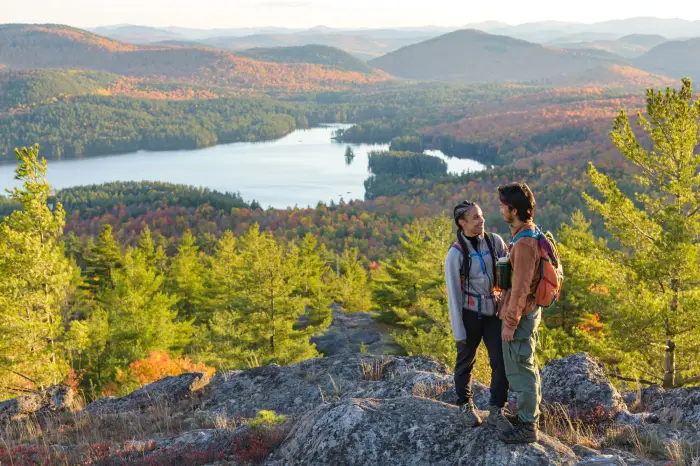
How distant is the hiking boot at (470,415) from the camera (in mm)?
5426

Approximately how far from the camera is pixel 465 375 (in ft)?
19.2

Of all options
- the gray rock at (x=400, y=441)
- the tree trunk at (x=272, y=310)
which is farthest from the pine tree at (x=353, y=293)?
the gray rock at (x=400, y=441)

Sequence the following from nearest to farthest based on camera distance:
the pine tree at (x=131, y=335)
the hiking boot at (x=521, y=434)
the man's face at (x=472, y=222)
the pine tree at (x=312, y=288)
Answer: the hiking boot at (x=521, y=434), the man's face at (x=472, y=222), the pine tree at (x=131, y=335), the pine tree at (x=312, y=288)

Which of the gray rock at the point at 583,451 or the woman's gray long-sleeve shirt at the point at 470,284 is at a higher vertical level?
the woman's gray long-sleeve shirt at the point at 470,284

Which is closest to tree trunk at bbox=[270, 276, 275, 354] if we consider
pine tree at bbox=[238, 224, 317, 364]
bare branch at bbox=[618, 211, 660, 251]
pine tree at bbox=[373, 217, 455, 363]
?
pine tree at bbox=[238, 224, 317, 364]

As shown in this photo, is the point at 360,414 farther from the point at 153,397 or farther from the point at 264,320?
the point at 264,320

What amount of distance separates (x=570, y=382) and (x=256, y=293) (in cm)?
1623

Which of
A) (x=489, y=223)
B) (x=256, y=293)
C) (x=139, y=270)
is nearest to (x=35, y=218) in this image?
(x=256, y=293)

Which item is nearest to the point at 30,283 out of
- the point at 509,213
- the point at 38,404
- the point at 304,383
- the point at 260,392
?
the point at 38,404

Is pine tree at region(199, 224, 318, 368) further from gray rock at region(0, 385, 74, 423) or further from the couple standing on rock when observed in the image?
the couple standing on rock

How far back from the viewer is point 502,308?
5.32m

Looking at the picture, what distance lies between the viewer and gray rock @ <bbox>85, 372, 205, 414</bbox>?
985cm

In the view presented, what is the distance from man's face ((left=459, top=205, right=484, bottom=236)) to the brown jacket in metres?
0.52

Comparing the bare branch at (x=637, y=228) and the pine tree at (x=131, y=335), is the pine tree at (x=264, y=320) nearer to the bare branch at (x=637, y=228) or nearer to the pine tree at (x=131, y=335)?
the pine tree at (x=131, y=335)
